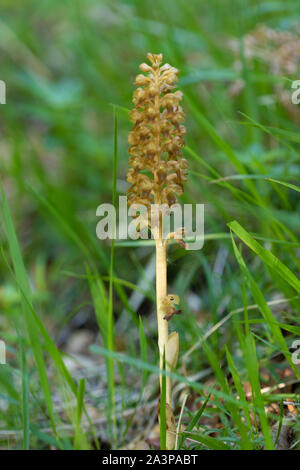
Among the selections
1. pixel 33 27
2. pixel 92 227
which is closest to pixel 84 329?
pixel 92 227

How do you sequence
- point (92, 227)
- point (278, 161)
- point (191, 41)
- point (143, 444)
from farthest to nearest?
point (191, 41), point (92, 227), point (278, 161), point (143, 444)

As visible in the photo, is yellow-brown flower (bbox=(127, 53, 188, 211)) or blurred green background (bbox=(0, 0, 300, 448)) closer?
yellow-brown flower (bbox=(127, 53, 188, 211))

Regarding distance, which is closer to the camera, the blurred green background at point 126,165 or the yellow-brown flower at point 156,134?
the yellow-brown flower at point 156,134

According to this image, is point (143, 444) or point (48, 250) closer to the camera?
point (143, 444)

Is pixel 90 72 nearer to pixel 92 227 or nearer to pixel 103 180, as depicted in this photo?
pixel 103 180

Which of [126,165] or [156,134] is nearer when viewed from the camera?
[156,134]

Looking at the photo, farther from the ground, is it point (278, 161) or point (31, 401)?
point (278, 161)

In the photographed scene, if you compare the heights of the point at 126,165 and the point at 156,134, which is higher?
the point at 126,165

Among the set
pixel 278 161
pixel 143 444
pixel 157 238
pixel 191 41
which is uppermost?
pixel 191 41
